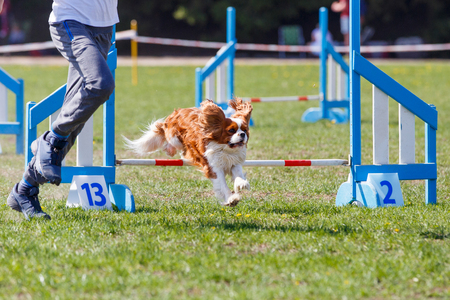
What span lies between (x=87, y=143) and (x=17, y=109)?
3.18 meters

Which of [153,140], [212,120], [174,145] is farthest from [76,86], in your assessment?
[153,140]

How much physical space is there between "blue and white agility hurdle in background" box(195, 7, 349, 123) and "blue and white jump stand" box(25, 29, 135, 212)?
4.57m

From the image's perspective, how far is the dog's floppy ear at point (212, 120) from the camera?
4539 millimetres

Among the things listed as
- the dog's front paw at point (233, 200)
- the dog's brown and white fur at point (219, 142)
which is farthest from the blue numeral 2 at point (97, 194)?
the dog's front paw at point (233, 200)

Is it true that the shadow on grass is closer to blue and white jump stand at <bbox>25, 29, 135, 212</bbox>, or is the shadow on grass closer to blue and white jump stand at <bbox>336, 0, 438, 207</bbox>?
blue and white jump stand at <bbox>336, 0, 438, 207</bbox>

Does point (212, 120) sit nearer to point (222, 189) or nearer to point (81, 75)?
point (222, 189)

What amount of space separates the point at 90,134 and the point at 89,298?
210 centimetres

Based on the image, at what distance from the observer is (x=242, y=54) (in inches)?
1310

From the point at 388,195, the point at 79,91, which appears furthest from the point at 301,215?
the point at 79,91

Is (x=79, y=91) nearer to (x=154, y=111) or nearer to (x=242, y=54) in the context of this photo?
(x=154, y=111)

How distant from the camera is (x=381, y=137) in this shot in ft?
15.2

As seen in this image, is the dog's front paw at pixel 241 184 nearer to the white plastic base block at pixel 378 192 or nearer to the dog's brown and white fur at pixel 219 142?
the dog's brown and white fur at pixel 219 142

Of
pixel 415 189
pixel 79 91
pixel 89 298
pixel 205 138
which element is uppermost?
pixel 79 91

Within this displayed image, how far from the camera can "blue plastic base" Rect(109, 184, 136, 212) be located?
448 cm
